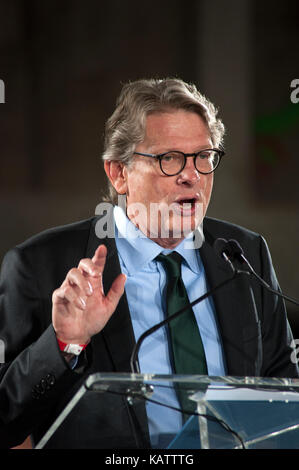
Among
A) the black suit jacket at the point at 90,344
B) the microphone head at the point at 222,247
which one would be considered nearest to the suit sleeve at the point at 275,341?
the black suit jacket at the point at 90,344

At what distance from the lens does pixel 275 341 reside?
195cm

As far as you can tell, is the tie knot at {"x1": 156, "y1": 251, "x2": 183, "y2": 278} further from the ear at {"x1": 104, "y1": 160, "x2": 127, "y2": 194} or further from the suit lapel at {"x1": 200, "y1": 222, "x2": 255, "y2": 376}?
the ear at {"x1": 104, "y1": 160, "x2": 127, "y2": 194}

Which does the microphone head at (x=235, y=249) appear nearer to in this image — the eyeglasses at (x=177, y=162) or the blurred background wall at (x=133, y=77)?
the eyeglasses at (x=177, y=162)

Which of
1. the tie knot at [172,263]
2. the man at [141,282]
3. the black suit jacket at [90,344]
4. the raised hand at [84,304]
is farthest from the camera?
the tie knot at [172,263]

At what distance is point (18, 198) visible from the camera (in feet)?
13.5

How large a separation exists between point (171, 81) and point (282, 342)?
0.85m

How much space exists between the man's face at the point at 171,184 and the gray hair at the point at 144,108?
22 millimetres

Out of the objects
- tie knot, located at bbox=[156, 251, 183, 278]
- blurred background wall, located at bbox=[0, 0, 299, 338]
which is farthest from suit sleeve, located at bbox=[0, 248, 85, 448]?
blurred background wall, located at bbox=[0, 0, 299, 338]

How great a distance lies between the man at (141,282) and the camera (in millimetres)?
1584

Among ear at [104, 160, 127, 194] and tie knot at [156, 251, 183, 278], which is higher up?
ear at [104, 160, 127, 194]

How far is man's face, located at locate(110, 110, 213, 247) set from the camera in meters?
1.87

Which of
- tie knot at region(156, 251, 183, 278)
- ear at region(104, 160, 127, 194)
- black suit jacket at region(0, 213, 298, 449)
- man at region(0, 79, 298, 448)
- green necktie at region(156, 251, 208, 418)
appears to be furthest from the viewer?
ear at region(104, 160, 127, 194)

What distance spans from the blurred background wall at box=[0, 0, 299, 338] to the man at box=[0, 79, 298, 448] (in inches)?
83.1

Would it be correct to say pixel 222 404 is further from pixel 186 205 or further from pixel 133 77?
pixel 133 77
